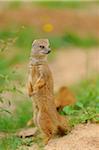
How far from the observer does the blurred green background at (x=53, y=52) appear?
25.0ft

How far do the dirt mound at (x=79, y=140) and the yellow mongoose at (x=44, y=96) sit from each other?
0.12 m

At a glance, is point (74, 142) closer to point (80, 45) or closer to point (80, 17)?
point (80, 45)

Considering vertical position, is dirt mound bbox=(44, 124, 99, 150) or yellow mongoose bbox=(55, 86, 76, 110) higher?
yellow mongoose bbox=(55, 86, 76, 110)

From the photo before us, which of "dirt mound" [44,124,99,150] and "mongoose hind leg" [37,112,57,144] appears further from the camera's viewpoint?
"mongoose hind leg" [37,112,57,144]

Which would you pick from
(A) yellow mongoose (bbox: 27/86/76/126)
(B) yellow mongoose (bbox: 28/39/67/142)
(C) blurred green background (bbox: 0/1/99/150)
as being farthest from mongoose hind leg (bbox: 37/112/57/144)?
(A) yellow mongoose (bbox: 27/86/76/126)

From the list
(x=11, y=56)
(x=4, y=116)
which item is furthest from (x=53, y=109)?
(x=11, y=56)

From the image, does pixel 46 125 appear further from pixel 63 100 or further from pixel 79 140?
pixel 63 100

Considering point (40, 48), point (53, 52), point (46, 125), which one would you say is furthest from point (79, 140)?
point (53, 52)

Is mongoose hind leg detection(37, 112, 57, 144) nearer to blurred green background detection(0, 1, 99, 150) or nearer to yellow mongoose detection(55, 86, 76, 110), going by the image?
blurred green background detection(0, 1, 99, 150)

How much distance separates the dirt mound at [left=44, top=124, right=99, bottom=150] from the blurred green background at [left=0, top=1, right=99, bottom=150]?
0.75ft

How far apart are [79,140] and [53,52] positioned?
724 cm

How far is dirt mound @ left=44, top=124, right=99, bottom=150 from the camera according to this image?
6625mm

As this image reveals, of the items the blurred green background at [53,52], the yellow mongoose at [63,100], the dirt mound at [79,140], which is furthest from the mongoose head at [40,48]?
the yellow mongoose at [63,100]

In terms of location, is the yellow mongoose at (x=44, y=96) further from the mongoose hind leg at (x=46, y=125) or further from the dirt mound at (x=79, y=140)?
the dirt mound at (x=79, y=140)
